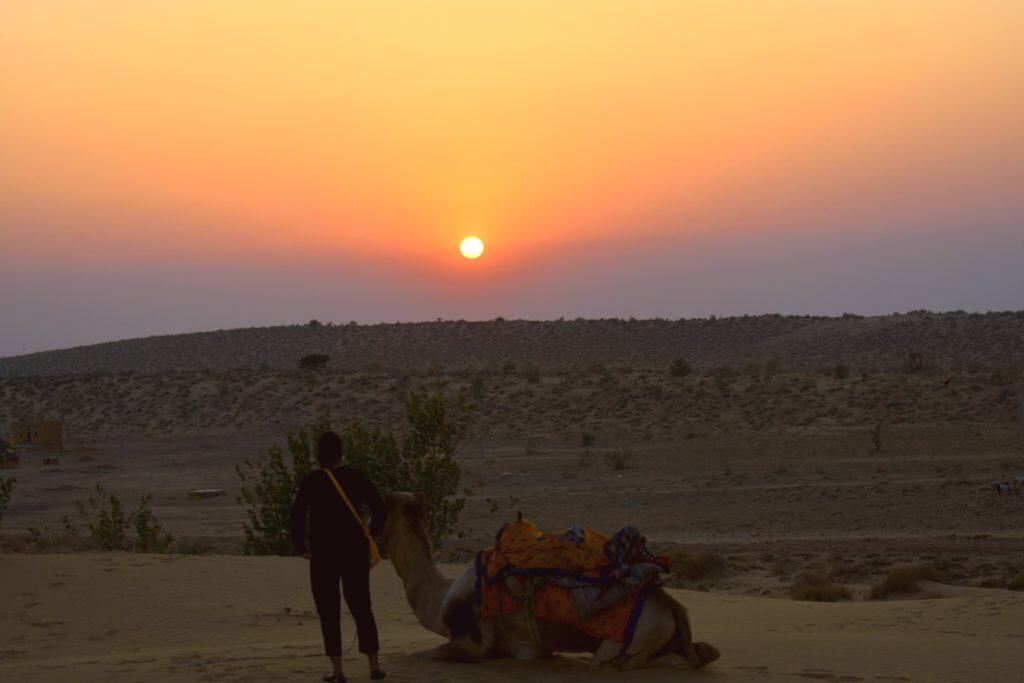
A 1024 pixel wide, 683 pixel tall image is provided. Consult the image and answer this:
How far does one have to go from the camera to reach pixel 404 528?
12.1m

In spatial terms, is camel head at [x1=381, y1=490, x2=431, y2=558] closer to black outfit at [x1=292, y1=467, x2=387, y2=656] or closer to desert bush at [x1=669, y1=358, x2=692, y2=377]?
black outfit at [x1=292, y1=467, x2=387, y2=656]

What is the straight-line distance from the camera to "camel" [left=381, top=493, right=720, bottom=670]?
1118cm

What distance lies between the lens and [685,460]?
47312 mm

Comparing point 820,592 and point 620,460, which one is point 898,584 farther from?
point 620,460

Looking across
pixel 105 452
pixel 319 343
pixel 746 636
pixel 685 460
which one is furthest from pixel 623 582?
pixel 319 343

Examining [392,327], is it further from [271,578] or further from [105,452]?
[271,578]

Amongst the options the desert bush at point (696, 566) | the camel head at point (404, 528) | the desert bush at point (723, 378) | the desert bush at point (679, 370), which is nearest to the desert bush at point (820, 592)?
the desert bush at point (696, 566)

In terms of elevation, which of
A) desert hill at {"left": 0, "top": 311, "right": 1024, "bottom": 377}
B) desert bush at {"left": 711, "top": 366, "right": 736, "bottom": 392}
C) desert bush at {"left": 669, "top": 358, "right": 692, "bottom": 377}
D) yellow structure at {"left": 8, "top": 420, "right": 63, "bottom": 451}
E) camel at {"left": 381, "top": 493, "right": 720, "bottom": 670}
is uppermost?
desert hill at {"left": 0, "top": 311, "right": 1024, "bottom": 377}

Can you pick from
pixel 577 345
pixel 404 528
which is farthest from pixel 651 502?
pixel 577 345

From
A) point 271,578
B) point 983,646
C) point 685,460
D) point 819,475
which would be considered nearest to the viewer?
point 983,646

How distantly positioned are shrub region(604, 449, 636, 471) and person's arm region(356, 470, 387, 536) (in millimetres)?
34028

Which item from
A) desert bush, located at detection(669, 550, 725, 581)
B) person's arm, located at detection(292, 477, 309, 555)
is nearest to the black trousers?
person's arm, located at detection(292, 477, 309, 555)

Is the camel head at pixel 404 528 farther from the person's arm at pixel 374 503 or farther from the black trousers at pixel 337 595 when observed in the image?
the black trousers at pixel 337 595

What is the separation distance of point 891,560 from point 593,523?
10.4m
